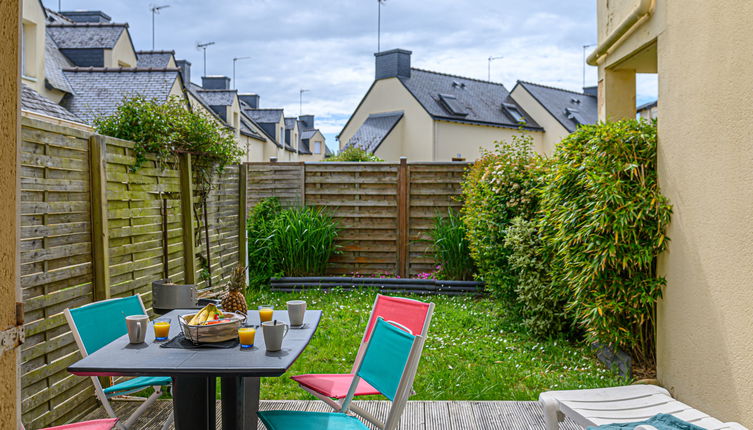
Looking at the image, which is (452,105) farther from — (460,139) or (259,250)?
(259,250)

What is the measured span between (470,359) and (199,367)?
336 cm

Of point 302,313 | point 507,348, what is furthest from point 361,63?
point 302,313

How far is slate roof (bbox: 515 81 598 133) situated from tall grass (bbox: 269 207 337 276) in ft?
63.6

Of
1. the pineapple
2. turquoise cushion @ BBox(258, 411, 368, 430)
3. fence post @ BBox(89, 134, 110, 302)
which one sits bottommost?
turquoise cushion @ BBox(258, 411, 368, 430)

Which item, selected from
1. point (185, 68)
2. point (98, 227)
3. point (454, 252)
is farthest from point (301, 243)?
point (185, 68)

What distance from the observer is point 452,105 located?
24.6 m

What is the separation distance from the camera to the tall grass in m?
8.91

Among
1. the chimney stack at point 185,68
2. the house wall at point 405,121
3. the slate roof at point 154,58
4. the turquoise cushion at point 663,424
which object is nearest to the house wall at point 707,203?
the turquoise cushion at point 663,424

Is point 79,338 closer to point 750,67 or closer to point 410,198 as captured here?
point 750,67

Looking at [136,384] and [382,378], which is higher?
[382,378]

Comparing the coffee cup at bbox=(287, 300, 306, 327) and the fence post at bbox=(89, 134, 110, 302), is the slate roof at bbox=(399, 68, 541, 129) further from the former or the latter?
the coffee cup at bbox=(287, 300, 306, 327)

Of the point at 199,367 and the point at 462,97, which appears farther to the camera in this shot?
the point at 462,97

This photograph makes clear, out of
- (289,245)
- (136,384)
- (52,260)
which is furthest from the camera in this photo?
(289,245)

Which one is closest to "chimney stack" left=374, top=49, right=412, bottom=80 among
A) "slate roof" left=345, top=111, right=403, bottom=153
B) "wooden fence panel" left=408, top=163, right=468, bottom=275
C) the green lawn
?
"slate roof" left=345, top=111, right=403, bottom=153
